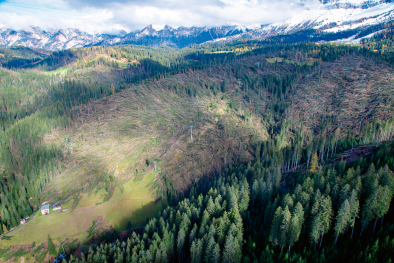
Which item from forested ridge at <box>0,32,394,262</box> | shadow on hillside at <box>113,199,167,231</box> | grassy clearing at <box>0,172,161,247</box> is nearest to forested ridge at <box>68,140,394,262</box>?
forested ridge at <box>0,32,394,262</box>

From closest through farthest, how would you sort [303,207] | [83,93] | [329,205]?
[329,205] → [303,207] → [83,93]

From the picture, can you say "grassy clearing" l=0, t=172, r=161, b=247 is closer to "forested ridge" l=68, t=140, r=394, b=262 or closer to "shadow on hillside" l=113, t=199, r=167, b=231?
"shadow on hillside" l=113, t=199, r=167, b=231

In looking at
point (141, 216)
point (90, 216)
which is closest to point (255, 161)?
point (141, 216)

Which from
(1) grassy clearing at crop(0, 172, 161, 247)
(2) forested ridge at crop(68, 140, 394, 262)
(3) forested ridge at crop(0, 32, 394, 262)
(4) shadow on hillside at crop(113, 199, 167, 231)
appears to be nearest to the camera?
(2) forested ridge at crop(68, 140, 394, 262)

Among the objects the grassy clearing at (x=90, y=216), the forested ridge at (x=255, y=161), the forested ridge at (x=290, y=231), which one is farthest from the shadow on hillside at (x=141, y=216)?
the forested ridge at (x=290, y=231)

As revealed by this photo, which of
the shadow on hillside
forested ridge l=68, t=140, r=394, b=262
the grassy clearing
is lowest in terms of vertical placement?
the shadow on hillside

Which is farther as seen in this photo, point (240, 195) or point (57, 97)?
point (57, 97)

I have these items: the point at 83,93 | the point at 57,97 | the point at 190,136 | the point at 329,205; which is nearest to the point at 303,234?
the point at 329,205

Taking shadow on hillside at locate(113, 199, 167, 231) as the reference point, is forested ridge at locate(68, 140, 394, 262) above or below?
above

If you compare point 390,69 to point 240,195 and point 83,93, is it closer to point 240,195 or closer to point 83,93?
point 240,195
